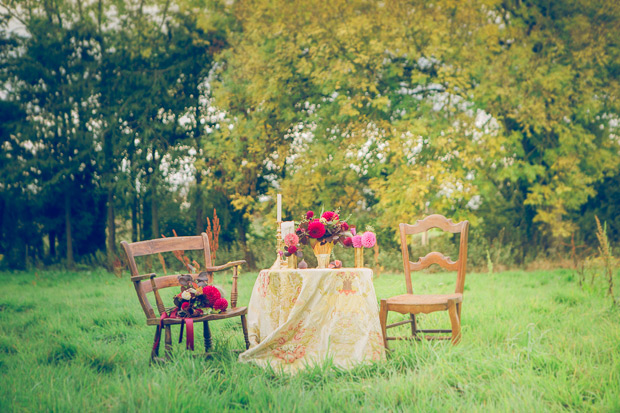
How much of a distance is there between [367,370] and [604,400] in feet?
4.62

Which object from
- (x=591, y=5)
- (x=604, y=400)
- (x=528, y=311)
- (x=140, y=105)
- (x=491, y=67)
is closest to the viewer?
(x=604, y=400)

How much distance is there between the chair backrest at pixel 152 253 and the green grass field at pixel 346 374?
1.43ft

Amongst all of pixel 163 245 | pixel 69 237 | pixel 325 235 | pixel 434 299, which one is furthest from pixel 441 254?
pixel 69 237

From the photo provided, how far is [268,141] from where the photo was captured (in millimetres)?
13180

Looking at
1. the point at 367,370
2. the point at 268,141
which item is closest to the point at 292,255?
the point at 367,370

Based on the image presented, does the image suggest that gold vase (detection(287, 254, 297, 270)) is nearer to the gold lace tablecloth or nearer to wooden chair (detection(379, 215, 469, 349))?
the gold lace tablecloth

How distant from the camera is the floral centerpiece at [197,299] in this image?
3674 millimetres

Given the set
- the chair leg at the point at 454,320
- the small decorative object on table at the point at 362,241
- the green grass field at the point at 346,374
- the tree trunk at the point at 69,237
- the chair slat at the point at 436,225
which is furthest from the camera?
the tree trunk at the point at 69,237

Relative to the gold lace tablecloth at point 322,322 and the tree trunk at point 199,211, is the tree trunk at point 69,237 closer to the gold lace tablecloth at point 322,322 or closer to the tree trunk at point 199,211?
the tree trunk at point 199,211

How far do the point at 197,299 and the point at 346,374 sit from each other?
117 centimetres

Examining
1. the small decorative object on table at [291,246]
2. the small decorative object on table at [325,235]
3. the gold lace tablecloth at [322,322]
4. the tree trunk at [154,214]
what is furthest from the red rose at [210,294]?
the tree trunk at [154,214]

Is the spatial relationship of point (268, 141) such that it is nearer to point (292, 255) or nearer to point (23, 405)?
point (292, 255)

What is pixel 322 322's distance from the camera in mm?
3848

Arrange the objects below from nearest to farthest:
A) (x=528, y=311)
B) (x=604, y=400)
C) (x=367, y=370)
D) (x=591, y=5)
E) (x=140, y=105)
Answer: (x=604, y=400), (x=367, y=370), (x=528, y=311), (x=591, y=5), (x=140, y=105)
